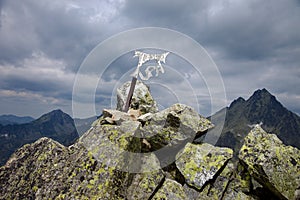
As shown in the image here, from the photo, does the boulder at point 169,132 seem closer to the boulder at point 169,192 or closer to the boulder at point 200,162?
the boulder at point 200,162

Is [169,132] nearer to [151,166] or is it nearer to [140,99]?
[151,166]

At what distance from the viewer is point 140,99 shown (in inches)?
848

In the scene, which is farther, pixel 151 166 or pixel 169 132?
pixel 169 132

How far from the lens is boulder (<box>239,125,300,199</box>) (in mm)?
11570

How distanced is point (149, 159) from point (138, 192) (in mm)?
2535

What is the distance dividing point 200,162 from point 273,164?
12.1 feet

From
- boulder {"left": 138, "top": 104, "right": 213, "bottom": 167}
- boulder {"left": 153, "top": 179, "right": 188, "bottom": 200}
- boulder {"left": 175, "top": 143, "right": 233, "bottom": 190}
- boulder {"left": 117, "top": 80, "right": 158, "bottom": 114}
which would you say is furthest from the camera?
boulder {"left": 117, "top": 80, "right": 158, "bottom": 114}

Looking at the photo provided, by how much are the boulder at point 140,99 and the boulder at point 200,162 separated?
7489mm

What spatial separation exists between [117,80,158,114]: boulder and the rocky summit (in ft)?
19.3

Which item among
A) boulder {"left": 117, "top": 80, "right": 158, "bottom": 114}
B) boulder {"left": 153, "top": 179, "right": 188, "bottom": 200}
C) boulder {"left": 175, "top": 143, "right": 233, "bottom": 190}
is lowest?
boulder {"left": 153, "top": 179, "right": 188, "bottom": 200}

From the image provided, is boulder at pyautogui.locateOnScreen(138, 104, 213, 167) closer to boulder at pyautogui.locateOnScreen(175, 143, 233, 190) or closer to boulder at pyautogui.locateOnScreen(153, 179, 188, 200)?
Answer: boulder at pyautogui.locateOnScreen(175, 143, 233, 190)

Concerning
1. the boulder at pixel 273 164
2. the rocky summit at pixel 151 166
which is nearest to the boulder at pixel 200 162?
the rocky summit at pixel 151 166

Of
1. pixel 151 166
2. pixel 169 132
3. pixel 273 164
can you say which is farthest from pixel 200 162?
pixel 273 164

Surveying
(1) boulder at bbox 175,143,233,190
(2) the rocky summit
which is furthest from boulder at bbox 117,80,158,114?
(1) boulder at bbox 175,143,233,190
